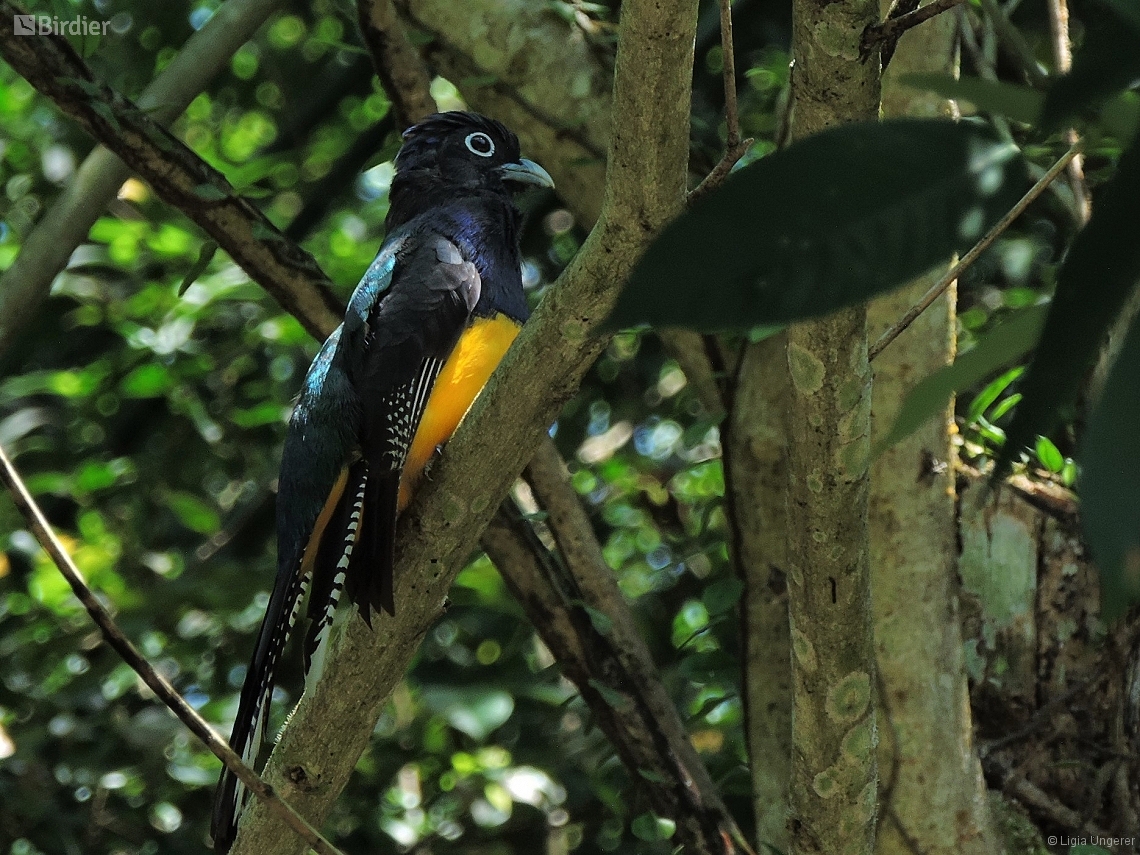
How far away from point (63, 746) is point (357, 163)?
2500 mm

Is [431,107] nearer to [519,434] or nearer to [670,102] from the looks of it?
[519,434]

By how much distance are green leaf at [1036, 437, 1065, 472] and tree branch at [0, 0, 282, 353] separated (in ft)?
7.93

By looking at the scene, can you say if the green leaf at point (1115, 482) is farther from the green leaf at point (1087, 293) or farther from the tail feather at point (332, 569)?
the tail feather at point (332, 569)

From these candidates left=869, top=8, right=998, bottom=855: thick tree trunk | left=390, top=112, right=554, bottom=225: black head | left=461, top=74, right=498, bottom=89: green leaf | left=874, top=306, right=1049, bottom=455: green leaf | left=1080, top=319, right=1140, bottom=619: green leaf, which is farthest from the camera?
left=390, top=112, right=554, bottom=225: black head

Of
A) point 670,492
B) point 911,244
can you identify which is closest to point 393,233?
point 670,492

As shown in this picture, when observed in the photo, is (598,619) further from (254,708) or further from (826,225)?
(826,225)

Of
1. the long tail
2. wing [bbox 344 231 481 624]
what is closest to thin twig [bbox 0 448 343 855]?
the long tail

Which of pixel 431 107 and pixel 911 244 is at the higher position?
pixel 911 244

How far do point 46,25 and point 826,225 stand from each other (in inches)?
116

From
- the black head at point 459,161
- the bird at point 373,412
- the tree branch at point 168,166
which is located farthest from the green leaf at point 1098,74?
the black head at point 459,161

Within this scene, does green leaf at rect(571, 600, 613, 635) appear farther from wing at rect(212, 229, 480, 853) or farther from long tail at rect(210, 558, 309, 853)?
long tail at rect(210, 558, 309, 853)

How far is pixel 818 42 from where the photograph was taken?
155 centimetres

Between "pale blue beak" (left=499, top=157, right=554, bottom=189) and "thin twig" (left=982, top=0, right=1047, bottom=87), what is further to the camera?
"pale blue beak" (left=499, top=157, right=554, bottom=189)

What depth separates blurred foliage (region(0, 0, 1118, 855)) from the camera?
4047 millimetres
